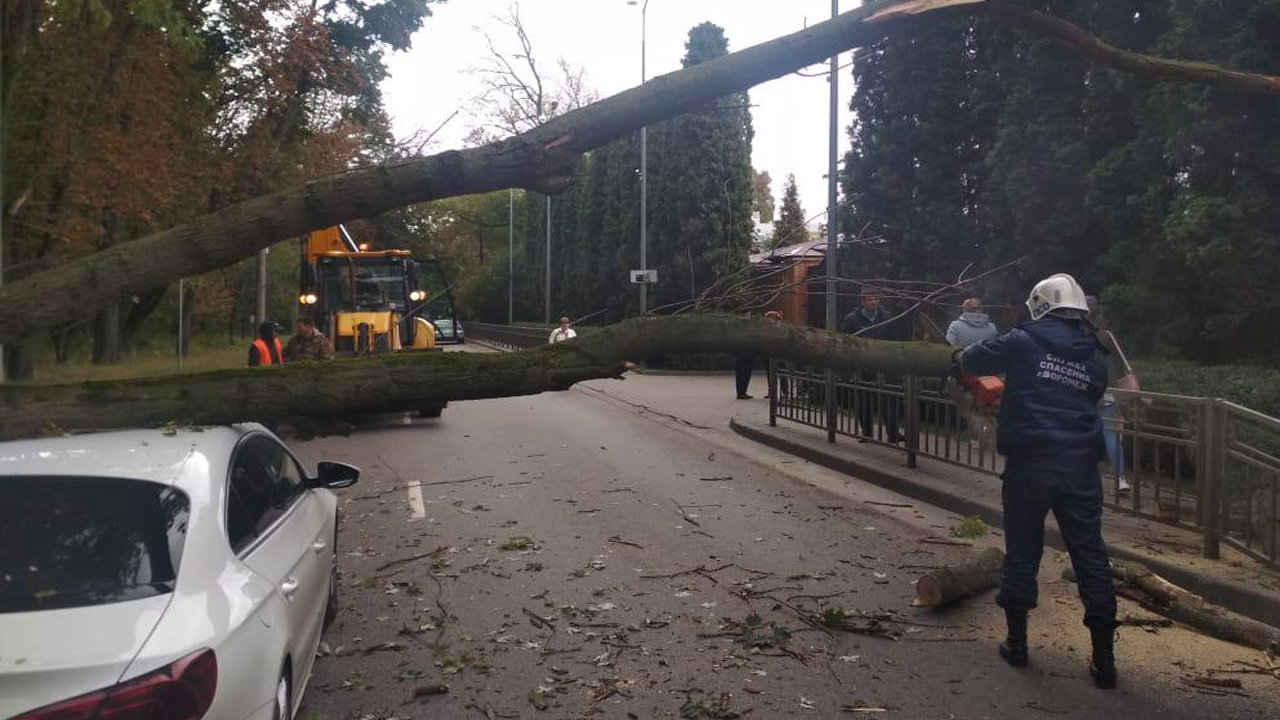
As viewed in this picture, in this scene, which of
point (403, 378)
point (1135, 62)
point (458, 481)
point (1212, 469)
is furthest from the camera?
point (458, 481)

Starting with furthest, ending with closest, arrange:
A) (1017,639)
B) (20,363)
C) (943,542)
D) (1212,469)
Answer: (20,363) → (943,542) → (1212,469) → (1017,639)

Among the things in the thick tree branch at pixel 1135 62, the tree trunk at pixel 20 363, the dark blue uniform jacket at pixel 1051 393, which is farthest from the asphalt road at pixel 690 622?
the tree trunk at pixel 20 363

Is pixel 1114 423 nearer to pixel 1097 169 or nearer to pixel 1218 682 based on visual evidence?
pixel 1218 682

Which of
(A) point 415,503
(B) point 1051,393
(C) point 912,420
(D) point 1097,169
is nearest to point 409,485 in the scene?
(A) point 415,503

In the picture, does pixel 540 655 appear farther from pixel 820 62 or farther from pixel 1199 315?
pixel 1199 315

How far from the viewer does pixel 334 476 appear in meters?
5.36

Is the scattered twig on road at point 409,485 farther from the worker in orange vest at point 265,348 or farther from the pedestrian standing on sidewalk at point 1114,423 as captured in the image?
the pedestrian standing on sidewalk at point 1114,423

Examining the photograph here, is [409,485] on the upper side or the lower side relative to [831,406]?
lower

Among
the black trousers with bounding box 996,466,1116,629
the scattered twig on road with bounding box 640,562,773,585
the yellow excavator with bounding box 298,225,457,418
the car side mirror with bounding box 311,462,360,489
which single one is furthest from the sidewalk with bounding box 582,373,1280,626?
the car side mirror with bounding box 311,462,360,489

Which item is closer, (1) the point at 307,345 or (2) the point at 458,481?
(2) the point at 458,481

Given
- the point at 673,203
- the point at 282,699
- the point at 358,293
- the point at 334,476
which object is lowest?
the point at 282,699

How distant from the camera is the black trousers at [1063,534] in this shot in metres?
4.91

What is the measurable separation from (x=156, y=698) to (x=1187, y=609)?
17.6ft

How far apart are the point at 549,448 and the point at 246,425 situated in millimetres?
9297
